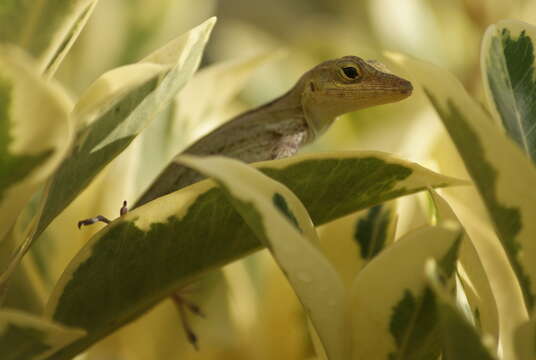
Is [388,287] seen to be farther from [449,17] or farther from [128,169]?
[449,17]

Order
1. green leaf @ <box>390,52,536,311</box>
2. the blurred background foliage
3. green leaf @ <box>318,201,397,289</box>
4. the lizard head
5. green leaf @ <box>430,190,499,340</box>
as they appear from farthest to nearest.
→ the lizard head → the blurred background foliage → green leaf @ <box>318,201,397,289</box> → green leaf @ <box>430,190,499,340</box> → green leaf @ <box>390,52,536,311</box>

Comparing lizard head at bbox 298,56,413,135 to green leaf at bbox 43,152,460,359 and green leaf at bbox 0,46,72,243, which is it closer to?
green leaf at bbox 43,152,460,359

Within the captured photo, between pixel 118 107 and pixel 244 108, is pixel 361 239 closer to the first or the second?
pixel 118 107

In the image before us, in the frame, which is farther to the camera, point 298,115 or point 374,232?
point 298,115

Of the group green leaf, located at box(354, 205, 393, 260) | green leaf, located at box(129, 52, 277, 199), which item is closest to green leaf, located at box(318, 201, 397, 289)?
green leaf, located at box(354, 205, 393, 260)

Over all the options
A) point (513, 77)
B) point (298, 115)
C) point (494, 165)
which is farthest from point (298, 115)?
point (494, 165)

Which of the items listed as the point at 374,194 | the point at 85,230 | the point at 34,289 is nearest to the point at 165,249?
the point at 374,194
